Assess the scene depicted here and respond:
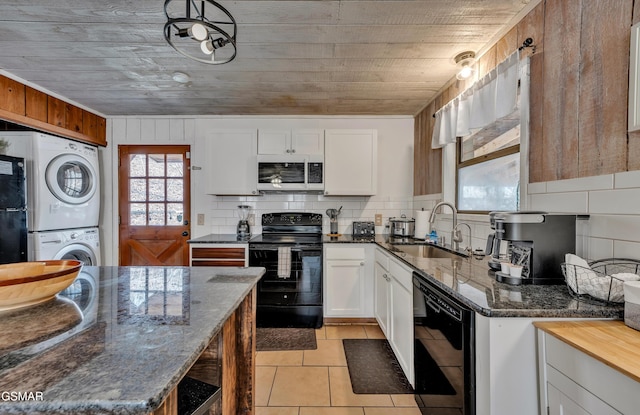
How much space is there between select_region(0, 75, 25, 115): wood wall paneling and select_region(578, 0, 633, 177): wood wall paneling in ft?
13.3

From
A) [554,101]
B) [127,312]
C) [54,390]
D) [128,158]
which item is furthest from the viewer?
[128,158]

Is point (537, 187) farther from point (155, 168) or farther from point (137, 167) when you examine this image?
point (137, 167)

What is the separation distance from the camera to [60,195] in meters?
2.85

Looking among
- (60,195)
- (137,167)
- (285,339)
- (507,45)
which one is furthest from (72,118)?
(507,45)

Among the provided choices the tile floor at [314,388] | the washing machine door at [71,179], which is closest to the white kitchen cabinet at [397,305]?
the tile floor at [314,388]

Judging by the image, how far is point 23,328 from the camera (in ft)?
2.62

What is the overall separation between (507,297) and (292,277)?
6.93 feet

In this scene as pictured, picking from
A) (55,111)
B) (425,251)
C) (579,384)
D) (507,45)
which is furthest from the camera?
(55,111)

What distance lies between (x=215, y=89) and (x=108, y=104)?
4.56 ft

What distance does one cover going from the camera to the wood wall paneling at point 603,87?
Result: 1.16 metres

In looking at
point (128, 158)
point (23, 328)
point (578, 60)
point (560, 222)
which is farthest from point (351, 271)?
point (128, 158)

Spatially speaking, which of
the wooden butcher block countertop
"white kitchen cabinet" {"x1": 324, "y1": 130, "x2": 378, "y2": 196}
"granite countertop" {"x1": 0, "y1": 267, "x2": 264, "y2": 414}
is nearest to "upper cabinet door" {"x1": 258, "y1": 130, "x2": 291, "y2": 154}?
"white kitchen cabinet" {"x1": 324, "y1": 130, "x2": 378, "y2": 196}

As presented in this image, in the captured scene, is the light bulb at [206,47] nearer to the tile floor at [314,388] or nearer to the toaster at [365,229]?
the tile floor at [314,388]

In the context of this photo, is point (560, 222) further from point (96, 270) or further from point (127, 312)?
point (96, 270)
